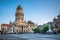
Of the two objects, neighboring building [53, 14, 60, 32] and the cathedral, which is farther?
the cathedral

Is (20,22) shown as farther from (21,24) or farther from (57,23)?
(57,23)

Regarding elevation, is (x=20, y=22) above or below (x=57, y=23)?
above

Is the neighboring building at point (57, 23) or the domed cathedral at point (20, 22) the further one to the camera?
the domed cathedral at point (20, 22)

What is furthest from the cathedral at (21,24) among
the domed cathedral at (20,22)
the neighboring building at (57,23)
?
the neighboring building at (57,23)

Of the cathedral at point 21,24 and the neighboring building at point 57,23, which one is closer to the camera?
the neighboring building at point 57,23

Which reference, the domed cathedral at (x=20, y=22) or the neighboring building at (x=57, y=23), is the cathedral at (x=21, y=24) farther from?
the neighboring building at (x=57, y=23)

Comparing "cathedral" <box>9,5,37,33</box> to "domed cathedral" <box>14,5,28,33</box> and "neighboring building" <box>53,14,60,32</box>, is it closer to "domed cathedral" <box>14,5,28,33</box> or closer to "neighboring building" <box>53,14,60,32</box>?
"domed cathedral" <box>14,5,28,33</box>

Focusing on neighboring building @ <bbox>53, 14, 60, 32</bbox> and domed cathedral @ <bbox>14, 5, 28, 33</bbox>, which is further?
domed cathedral @ <bbox>14, 5, 28, 33</bbox>

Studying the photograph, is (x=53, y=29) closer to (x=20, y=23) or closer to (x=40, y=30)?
(x=40, y=30)

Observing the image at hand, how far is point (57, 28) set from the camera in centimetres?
584

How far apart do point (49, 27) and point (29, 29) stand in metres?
0.79

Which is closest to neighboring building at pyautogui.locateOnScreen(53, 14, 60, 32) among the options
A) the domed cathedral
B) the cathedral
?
the cathedral

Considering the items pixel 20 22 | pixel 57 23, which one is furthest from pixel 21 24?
pixel 57 23

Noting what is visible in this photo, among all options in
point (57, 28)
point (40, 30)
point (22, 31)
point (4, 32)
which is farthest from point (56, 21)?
point (4, 32)
